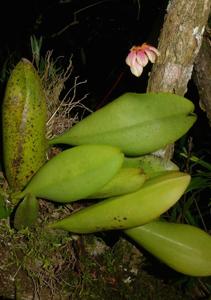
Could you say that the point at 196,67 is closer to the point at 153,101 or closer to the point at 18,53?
the point at 153,101

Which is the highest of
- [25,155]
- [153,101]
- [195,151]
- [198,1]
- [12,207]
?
[198,1]

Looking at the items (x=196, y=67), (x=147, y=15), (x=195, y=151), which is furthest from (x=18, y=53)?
(x=196, y=67)

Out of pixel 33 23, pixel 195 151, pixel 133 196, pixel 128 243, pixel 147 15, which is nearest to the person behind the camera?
pixel 133 196

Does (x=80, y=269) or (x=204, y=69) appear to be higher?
(x=204, y=69)

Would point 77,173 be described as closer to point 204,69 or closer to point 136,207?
point 136,207

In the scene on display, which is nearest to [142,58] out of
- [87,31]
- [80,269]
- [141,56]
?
[141,56]

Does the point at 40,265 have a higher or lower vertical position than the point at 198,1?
lower

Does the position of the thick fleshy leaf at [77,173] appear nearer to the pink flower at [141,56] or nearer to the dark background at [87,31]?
the pink flower at [141,56]

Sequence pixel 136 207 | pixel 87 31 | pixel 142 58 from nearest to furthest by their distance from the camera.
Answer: pixel 136 207, pixel 142 58, pixel 87 31
